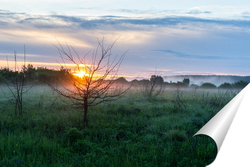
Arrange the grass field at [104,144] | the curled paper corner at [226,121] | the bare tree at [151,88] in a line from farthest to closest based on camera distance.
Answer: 1. the bare tree at [151,88]
2. the grass field at [104,144]
3. the curled paper corner at [226,121]

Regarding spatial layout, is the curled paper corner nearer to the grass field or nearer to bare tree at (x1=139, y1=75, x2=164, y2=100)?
the grass field

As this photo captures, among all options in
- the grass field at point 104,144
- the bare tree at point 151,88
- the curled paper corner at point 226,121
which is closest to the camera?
the curled paper corner at point 226,121

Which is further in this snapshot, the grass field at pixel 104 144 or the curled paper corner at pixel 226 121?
the grass field at pixel 104 144

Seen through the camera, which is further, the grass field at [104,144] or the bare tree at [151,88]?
the bare tree at [151,88]

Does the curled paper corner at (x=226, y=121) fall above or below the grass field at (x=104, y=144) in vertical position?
above

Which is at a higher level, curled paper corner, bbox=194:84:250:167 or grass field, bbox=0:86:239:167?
curled paper corner, bbox=194:84:250:167

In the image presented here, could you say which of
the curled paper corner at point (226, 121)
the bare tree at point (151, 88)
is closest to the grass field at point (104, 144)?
the curled paper corner at point (226, 121)

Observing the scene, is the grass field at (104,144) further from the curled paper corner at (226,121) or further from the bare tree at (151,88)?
the bare tree at (151,88)

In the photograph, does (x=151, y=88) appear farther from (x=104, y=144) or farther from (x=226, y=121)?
(x=226, y=121)

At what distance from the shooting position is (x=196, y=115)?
9.00m

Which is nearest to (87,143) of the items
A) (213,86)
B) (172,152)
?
(172,152)

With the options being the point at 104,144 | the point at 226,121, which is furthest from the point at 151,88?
the point at 226,121

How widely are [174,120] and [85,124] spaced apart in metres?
3.66

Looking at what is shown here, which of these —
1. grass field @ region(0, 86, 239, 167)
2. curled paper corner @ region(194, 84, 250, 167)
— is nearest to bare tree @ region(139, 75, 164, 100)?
grass field @ region(0, 86, 239, 167)
